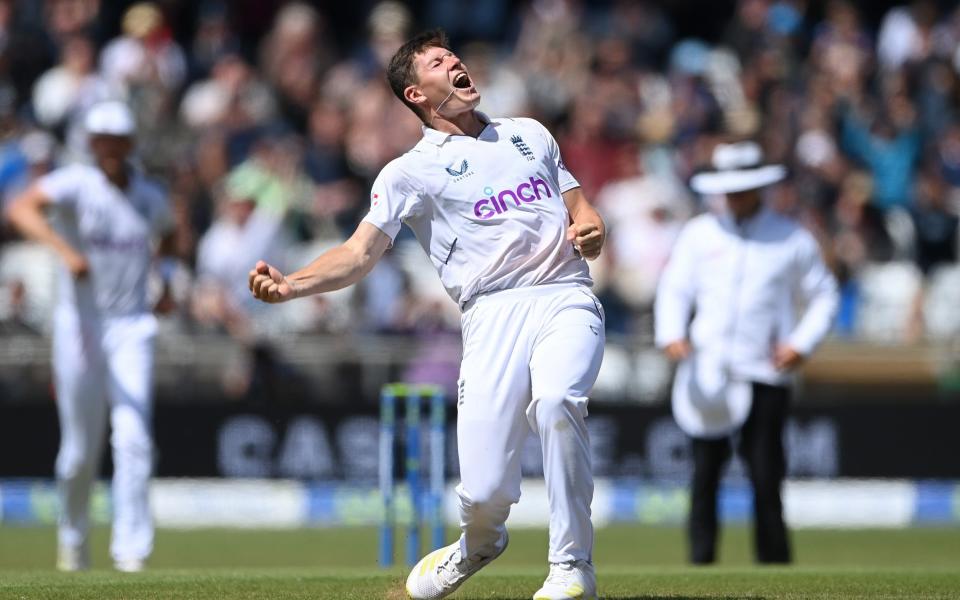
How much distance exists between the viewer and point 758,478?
865cm

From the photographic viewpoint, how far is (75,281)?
838cm

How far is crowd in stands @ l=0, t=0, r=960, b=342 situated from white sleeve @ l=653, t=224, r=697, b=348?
12.7 feet

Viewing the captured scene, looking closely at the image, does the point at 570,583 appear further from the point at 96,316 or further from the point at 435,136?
the point at 96,316

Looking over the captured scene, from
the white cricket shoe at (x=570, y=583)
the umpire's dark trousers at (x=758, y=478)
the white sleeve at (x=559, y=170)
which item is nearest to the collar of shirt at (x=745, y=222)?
the umpire's dark trousers at (x=758, y=478)

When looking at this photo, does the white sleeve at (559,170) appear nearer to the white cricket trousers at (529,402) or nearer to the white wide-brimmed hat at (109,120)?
the white cricket trousers at (529,402)

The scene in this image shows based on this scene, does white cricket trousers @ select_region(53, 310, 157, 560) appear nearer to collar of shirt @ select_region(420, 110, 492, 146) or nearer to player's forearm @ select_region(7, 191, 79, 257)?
player's forearm @ select_region(7, 191, 79, 257)

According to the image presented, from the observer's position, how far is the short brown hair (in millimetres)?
6008

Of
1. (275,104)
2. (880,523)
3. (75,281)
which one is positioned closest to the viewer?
(75,281)

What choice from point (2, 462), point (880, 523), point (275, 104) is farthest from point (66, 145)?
point (880, 523)

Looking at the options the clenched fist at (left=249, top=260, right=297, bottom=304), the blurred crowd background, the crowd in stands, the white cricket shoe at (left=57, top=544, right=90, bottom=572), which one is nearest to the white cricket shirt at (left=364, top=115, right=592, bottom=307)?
the clenched fist at (left=249, top=260, right=297, bottom=304)

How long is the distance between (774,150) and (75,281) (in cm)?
786

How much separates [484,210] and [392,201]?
319mm

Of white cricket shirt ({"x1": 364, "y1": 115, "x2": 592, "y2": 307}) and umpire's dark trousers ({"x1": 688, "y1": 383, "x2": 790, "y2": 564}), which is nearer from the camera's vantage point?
white cricket shirt ({"x1": 364, "y1": 115, "x2": 592, "y2": 307})

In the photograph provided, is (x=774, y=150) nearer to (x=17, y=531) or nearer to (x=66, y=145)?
(x=66, y=145)
